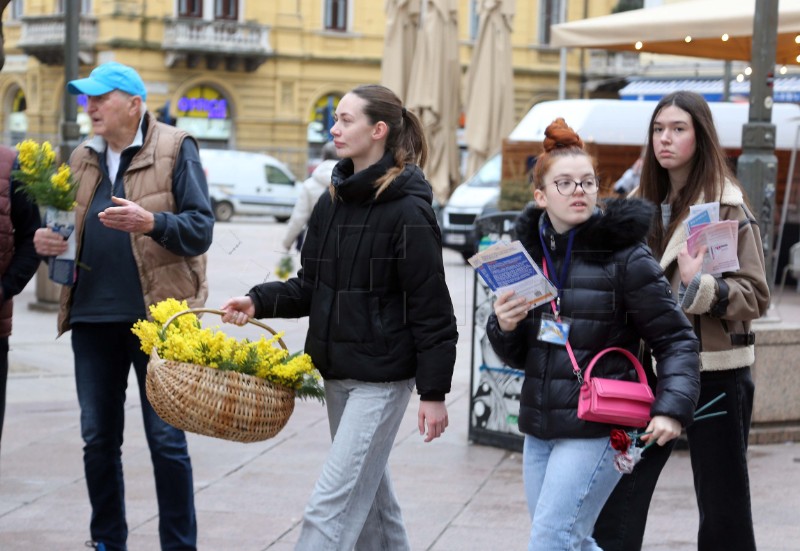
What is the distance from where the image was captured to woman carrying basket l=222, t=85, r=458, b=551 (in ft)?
13.1

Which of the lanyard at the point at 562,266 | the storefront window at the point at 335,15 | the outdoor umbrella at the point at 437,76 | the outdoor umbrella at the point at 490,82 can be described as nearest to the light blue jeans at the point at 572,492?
the lanyard at the point at 562,266

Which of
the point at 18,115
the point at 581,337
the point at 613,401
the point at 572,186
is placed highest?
the point at 18,115

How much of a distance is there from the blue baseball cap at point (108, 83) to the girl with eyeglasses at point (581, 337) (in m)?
1.84

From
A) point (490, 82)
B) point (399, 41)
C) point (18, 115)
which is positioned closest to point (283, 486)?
point (399, 41)

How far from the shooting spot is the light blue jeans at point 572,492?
370cm

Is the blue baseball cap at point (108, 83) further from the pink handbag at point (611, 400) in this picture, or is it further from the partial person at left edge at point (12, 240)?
the pink handbag at point (611, 400)

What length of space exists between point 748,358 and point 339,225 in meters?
1.44

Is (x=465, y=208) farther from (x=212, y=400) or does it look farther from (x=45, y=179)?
(x=212, y=400)

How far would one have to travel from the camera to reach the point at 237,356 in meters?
4.17

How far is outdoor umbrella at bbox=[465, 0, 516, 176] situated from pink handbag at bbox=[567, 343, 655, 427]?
1755 cm

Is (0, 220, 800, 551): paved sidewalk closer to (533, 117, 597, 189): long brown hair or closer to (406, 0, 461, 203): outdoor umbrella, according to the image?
(533, 117, 597, 189): long brown hair

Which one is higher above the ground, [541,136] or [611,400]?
[541,136]

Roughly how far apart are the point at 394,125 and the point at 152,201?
1.19 meters

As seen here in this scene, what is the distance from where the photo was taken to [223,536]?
565 centimetres
